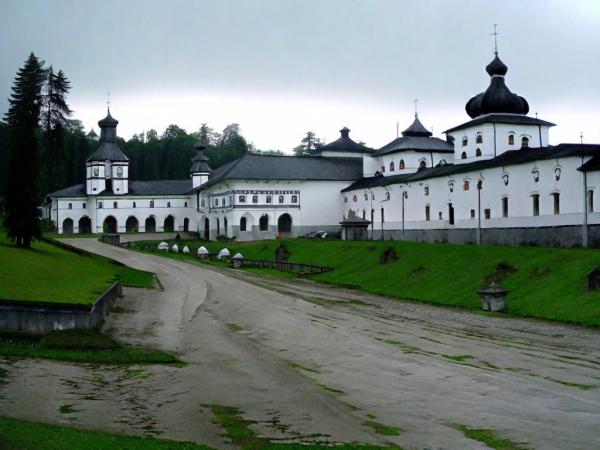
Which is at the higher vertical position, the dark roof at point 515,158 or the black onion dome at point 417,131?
the black onion dome at point 417,131

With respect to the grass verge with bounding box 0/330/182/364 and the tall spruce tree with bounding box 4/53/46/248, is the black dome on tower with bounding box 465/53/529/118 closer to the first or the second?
the tall spruce tree with bounding box 4/53/46/248

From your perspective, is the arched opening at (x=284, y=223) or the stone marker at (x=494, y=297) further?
the arched opening at (x=284, y=223)

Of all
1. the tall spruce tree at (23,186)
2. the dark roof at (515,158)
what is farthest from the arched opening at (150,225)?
the tall spruce tree at (23,186)

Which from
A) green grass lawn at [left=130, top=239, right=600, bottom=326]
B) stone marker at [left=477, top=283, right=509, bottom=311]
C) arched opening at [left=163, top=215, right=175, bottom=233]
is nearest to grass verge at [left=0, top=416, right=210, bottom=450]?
green grass lawn at [left=130, top=239, right=600, bottom=326]

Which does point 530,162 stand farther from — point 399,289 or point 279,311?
point 279,311

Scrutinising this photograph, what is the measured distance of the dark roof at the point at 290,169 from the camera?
80.2 meters

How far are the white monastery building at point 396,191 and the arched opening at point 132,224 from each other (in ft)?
0.50

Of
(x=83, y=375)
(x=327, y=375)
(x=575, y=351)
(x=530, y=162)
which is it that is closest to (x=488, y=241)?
(x=530, y=162)

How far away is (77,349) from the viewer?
57.6ft

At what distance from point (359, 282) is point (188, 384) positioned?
2589 cm

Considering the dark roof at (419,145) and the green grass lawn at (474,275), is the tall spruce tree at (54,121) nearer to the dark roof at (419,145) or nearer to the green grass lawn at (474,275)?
the green grass lawn at (474,275)

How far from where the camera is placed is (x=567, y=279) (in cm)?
2778

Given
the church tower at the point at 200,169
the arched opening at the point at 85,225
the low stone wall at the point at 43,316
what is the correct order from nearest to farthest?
the low stone wall at the point at 43,316, the church tower at the point at 200,169, the arched opening at the point at 85,225

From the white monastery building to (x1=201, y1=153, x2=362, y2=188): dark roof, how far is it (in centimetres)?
14
